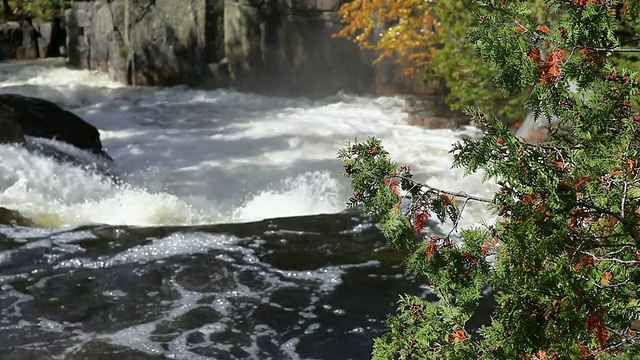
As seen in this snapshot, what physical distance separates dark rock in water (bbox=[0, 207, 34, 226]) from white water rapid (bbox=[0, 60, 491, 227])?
12cm

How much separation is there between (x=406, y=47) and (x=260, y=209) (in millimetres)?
4985

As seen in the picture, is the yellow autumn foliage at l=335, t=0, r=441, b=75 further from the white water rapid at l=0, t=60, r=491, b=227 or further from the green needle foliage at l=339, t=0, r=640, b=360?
the green needle foliage at l=339, t=0, r=640, b=360

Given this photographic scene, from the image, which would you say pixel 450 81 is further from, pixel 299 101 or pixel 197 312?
pixel 197 312

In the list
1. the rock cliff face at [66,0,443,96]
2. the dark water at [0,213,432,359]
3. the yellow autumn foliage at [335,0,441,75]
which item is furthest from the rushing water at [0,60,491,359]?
the rock cliff face at [66,0,443,96]

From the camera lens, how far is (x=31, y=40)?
62.8 feet

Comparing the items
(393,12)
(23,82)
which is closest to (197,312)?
(393,12)

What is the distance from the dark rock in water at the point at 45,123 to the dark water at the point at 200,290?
8.97 ft

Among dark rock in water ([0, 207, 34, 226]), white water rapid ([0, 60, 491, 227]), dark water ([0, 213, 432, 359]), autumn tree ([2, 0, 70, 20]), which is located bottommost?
dark water ([0, 213, 432, 359])

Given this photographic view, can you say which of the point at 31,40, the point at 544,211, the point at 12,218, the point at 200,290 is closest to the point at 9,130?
the point at 12,218

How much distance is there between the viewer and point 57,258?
20.4 ft

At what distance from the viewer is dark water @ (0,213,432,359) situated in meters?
5.02

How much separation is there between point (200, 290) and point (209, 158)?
452 centimetres

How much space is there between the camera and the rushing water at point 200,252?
202 inches

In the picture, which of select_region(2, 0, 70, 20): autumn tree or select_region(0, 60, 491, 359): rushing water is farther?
select_region(2, 0, 70, 20): autumn tree
